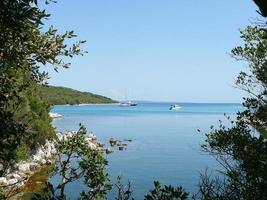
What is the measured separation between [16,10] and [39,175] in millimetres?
41376

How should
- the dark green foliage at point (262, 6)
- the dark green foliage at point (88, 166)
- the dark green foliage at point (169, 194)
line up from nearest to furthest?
the dark green foliage at point (262, 6), the dark green foliage at point (169, 194), the dark green foliage at point (88, 166)

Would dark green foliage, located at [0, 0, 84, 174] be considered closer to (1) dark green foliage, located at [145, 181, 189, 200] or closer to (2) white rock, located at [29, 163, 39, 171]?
(1) dark green foliage, located at [145, 181, 189, 200]

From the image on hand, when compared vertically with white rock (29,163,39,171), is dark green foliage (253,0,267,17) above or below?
above

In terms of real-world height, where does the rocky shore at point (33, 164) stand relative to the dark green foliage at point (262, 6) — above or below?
below

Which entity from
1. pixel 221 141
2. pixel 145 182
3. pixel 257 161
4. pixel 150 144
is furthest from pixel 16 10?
pixel 150 144

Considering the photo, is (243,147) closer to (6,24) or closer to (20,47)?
(20,47)

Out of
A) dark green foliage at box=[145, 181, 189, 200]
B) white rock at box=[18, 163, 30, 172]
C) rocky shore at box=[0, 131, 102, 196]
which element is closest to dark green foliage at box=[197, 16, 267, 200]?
dark green foliage at box=[145, 181, 189, 200]

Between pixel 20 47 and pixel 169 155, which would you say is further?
pixel 169 155

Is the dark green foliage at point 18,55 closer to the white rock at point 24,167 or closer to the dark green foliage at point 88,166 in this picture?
the dark green foliage at point 88,166

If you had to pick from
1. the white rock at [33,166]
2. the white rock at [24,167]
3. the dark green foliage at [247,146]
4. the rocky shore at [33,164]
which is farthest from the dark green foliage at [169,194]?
the white rock at [33,166]

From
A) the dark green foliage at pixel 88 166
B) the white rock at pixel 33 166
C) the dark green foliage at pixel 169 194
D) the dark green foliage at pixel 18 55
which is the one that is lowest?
the white rock at pixel 33 166

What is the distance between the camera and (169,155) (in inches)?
2522

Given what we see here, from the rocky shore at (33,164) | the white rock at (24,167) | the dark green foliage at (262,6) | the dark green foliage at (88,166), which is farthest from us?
the white rock at (24,167)

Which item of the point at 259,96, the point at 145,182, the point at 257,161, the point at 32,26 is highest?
the point at 32,26
